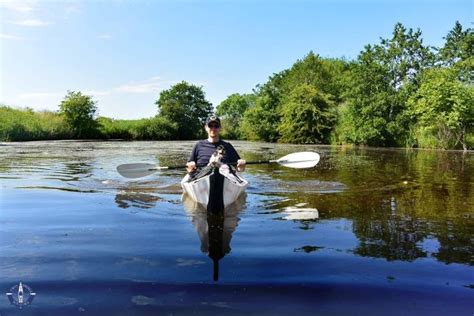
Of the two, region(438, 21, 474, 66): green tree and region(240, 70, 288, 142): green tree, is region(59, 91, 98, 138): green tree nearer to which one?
region(240, 70, 288, 142): green tree

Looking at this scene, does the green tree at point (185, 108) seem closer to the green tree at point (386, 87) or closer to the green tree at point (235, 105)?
the green tree at point (235, 105)

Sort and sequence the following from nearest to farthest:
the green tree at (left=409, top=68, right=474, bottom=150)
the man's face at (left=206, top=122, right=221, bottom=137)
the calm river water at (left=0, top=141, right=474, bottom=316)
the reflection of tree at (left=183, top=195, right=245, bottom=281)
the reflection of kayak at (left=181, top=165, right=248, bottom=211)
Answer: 1. the calm river water at (left=0, top=141, right=474, bottom=316)
2. the reflection of tree at (left=183, top=195, right=245, bottom=281)
3. the reflection of kayak at (left=181, top=165, right=248, bottom=211)
4. the man's face at (left=206, top=122, right=221, bottom=137)
5. the green tree at (left=409, top=68, right=474, bottom=150)

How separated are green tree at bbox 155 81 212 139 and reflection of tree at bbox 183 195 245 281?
5538 centimetres

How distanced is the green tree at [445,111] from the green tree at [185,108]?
3669 cm

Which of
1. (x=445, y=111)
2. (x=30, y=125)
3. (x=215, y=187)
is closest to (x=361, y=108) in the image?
(x=445, y=111)

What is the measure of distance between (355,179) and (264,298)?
9.55m

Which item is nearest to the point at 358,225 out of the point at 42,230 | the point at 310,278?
the point at 310,278

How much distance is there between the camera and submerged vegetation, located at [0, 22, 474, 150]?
107 ft

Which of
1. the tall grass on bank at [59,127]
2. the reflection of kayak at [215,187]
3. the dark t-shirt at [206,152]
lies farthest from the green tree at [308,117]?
the reflection of kayak at [215,187]

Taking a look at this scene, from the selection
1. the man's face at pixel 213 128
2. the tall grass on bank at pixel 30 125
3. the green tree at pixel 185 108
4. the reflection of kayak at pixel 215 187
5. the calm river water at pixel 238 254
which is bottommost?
the calm river water at pixel 238 254

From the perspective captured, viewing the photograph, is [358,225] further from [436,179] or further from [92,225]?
[436,179]

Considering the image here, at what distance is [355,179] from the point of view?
490 inches

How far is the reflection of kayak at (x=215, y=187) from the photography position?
6.45m

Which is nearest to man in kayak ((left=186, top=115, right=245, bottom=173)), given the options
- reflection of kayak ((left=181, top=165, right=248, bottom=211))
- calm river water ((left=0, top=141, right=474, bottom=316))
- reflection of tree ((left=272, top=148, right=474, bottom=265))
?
reflection of kayak ((left=181, top=165, right=248, bottom=211))
